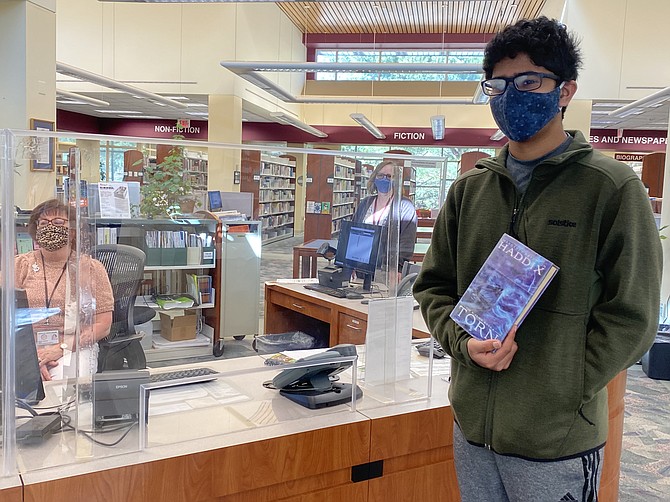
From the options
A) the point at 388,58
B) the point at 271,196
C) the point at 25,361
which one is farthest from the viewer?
the point at 388,58

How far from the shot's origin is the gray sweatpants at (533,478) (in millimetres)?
1343

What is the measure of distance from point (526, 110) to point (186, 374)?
1.48m

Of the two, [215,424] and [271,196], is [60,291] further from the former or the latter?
[271,196]

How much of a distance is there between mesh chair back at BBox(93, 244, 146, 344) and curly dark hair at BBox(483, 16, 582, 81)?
1337mm

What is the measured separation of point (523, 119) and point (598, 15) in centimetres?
974

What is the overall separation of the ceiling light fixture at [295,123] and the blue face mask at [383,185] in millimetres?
11606

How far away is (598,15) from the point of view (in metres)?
9.75

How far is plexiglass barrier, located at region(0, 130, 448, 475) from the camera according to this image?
175 centimetres

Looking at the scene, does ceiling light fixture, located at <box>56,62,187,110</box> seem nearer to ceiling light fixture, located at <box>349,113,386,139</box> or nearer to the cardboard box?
ceiling light fixture, located at <box>349,113,386,139</box>

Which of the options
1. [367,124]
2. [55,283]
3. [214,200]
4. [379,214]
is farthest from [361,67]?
[55,283]

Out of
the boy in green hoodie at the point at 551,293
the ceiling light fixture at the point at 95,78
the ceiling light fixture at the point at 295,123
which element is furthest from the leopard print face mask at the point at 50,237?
the ceiling light fixture at the point at 295,123

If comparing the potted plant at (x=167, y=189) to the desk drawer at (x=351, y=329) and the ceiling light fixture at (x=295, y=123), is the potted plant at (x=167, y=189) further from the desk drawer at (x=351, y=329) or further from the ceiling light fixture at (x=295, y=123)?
the ceiling light fixture at (x=295, y=123)

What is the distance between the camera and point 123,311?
7.66ft

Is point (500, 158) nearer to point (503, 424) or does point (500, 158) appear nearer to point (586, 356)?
point (586, 356)
